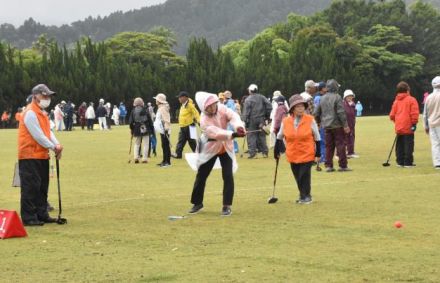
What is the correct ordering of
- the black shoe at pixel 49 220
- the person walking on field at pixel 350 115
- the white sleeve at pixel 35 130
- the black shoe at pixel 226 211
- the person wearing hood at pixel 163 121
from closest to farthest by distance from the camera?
the white sleeve at pixel 35 130 < the black shoe at pixel 49 220 < the black shoe at pixel 226 211 < the person walking on field at pixel 350 115 < the person wearing hood at pixel 163 121

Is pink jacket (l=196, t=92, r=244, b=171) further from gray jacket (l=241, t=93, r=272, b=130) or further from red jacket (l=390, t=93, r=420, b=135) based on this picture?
gray jacket (l=241, t=93, r=272, b=130)

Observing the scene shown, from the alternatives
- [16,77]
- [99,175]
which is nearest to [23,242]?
[99,175]

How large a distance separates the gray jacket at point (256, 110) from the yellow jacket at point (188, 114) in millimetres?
2180

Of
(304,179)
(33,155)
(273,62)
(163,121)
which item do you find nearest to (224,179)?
(304,179)

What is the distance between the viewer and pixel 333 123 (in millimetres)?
18188

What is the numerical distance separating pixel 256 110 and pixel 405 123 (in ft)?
18.3

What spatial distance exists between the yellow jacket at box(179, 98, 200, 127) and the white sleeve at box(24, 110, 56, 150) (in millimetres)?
10694

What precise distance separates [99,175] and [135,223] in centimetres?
838

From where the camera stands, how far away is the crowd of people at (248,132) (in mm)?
11477

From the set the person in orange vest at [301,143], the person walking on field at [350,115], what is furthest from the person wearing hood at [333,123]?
the person in orange vest at [301,143]

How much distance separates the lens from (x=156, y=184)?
55.8 ft

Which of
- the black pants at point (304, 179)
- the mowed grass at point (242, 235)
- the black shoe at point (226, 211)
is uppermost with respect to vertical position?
the black pants at point (304, 179)

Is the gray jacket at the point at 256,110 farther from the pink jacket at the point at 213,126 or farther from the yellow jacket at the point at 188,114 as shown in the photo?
the pink jacket at the point at 213,126

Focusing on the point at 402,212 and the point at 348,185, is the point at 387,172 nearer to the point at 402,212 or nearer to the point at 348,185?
the point at 348,185
